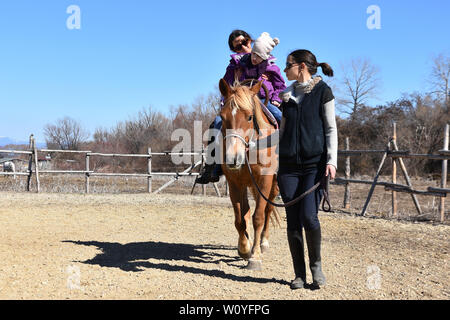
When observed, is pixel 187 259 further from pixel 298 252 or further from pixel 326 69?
pixel 326 69

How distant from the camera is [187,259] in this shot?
493 cm

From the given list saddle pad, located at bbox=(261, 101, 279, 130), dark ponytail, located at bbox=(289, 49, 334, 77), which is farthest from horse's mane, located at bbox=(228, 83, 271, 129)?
dark ponytail, located at bbox=(289, 49, 334, 77)

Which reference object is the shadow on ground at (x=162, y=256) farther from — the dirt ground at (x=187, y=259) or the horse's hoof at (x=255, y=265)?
the horse's hoof at (x=255, y=265)

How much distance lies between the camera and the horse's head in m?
3.53

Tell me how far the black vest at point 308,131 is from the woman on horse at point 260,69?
1045 millimetres

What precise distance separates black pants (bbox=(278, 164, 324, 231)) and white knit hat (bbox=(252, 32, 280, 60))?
4.90 ft

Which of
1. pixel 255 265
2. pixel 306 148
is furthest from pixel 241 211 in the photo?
pixel 306 148

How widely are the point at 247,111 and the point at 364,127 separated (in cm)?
2579

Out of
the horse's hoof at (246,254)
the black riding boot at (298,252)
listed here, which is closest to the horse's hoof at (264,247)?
the horse's hoof at (246,254)

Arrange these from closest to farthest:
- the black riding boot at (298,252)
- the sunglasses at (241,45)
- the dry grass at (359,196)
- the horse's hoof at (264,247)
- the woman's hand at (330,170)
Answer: the woman's hand at (330,170), the black riding boot at (298,252), the sunglasses at (241,45), the horse's hoof at (264,247), the dry grass at (359,196)

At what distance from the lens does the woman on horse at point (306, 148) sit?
3.48 metres
